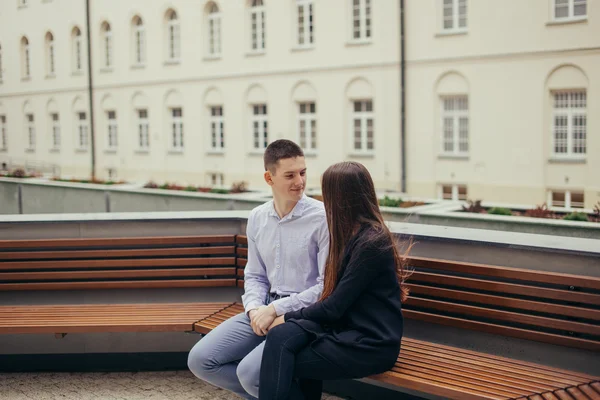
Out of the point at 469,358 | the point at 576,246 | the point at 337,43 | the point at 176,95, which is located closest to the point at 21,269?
the point at 469,358

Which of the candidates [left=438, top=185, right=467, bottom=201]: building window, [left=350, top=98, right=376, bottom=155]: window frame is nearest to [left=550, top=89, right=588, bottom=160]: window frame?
[left=438, top=185, right=467, bottom=201]: building window

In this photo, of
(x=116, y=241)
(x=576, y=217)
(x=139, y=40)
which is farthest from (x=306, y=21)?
(x=116, y=241)

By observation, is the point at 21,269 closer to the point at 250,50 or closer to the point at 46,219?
the point at 46,219

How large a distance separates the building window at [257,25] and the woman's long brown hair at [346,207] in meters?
24.0

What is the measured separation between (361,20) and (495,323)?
835 inches

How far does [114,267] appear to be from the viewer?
603 centimetres

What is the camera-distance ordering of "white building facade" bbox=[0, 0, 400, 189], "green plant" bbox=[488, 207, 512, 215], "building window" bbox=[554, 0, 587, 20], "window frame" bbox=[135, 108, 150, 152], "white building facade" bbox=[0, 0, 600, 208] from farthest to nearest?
"window frame" bbox=[135, 108, 150, 152]
"white building facade" bbox=[0, 0, 400, 189]
"white building facade" bbox=[0, 0, 600, 208]
"building window" bbox=[554, 0, 587, 20]
"green plant" bbox=[488, 207, 512, 215]

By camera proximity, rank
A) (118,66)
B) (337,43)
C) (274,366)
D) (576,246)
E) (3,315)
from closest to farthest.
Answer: (274,366), (576,246), (3,315), (337,43), (118,66)

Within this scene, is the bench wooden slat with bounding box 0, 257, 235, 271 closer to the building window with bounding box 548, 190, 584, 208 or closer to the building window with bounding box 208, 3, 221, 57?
the building window with bounding box 548, 190, 584, 208

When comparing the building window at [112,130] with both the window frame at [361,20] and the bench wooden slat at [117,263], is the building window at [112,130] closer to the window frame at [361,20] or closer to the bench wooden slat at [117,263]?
the window frame at [361,20]

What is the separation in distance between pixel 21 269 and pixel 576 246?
377cm

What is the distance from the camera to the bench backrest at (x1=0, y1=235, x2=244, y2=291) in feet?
19.3

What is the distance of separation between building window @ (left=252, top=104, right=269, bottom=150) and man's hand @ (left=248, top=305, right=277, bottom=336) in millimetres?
23681

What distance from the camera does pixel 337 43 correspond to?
25.3 metres
